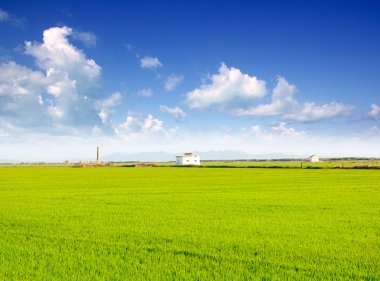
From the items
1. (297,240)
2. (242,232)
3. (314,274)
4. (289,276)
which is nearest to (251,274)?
(289,276)

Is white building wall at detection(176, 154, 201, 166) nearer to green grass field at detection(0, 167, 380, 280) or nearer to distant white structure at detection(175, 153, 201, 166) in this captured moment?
distant white structure at detection(175, 153, 201, 166)

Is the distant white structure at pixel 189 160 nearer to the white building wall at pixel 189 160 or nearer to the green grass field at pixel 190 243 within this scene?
the white building wall at pixel 189 160

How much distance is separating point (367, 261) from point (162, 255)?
17.2ft

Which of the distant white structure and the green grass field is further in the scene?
the distant white structure

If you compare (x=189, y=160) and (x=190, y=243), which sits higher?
(x=189, y=160)

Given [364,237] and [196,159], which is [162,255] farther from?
[196,159]

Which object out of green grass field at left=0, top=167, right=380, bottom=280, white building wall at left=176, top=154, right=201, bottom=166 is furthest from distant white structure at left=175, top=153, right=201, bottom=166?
green grass field at left=0, top=167, right=380, bottom=280

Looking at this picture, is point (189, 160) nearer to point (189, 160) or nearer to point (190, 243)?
point (189, 160)

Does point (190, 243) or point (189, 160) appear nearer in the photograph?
point (190, 243)

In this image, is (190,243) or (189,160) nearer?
(190,243)

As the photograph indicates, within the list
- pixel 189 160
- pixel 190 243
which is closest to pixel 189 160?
pixel 189 160

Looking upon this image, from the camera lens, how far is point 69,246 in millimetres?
11734

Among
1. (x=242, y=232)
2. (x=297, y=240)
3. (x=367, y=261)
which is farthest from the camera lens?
(x=242, y=232)

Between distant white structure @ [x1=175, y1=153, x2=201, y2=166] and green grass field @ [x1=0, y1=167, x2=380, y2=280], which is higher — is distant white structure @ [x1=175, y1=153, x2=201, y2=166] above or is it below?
above
